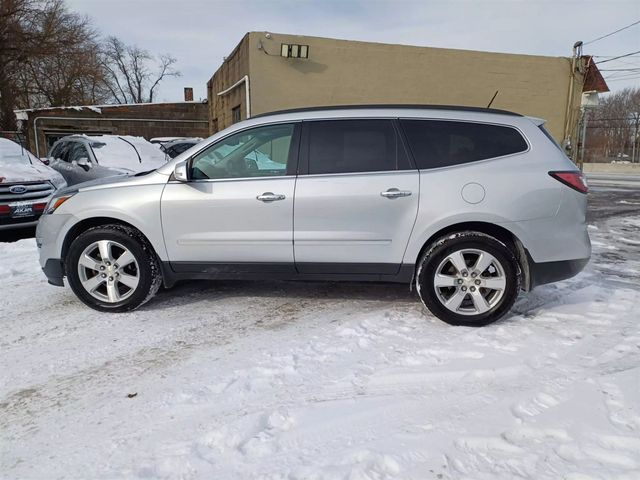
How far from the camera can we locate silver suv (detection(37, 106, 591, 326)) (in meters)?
3.61

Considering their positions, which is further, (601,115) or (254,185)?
(601,115)

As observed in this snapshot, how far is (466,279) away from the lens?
3650mm

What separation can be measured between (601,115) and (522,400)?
66403 millimetres

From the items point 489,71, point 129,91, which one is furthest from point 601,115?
point 129,91

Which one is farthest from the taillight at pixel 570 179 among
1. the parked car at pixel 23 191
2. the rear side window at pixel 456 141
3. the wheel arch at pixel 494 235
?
the parked car at pixel 23 191

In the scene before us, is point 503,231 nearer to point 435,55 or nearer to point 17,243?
point 17,243

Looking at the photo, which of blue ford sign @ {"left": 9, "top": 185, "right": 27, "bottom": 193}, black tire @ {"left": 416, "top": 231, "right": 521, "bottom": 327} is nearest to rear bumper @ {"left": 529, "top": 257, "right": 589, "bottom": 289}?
Result: black tire @ {"left": 416, "top": 231, "right": 521, "bottom": 327}

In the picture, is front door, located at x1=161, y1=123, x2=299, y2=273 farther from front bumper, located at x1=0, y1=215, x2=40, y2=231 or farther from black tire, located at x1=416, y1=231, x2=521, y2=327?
front bumper, located at x1=0, y1=215, x2=40, y2=231

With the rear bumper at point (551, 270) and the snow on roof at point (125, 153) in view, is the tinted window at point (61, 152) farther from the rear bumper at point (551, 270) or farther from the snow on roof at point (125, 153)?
the rear bumper at point (551, 270)

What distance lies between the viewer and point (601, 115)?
56594mm

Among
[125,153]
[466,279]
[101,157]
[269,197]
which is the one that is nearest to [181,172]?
[269,197]

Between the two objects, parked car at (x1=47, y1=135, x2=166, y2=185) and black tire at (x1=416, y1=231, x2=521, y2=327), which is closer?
black tire at (x1=416, y1=231, x2=521, y2=327)

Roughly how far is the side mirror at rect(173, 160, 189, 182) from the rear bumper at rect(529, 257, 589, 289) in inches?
118

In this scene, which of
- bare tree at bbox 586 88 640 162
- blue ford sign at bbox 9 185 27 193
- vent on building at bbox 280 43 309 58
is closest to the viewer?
blue ford sign at bbox 9 185 27 193
